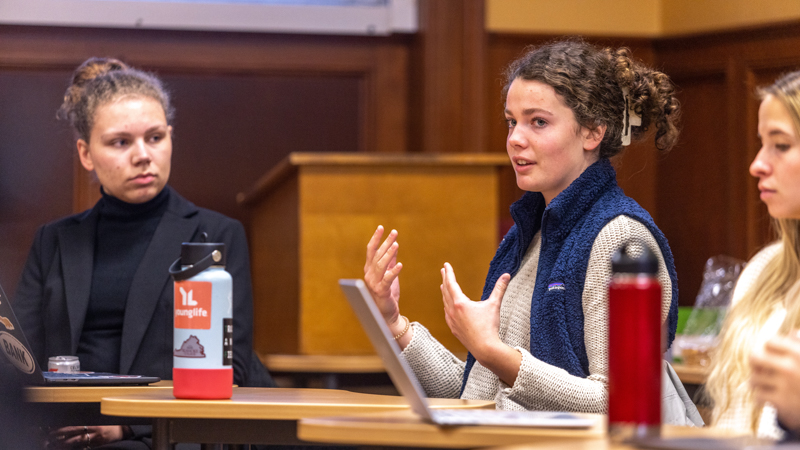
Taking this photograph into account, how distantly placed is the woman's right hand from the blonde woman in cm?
57

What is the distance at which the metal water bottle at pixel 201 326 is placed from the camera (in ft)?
4.32

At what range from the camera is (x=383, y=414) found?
1155 mm

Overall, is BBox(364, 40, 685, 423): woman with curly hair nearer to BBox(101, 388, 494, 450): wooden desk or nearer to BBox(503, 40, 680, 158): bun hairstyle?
BBox(503, 40, 680, 158): bun hairstyle

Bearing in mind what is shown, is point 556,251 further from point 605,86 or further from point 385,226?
point 385,226

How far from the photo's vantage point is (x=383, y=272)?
5.43ft

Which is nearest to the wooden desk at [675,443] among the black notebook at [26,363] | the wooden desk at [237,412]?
the wooden desk at [237,412]

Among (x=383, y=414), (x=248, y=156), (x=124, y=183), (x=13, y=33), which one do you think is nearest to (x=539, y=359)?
(x=383, y=414)

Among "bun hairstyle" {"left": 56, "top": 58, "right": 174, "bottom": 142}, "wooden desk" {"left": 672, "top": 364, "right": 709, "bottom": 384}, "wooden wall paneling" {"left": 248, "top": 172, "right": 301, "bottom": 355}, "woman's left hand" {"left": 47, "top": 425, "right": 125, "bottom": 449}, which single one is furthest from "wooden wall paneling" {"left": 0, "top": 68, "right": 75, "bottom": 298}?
"wooden desk" {"left": 672, "top": 364, "right": 709, "bottom": 384}

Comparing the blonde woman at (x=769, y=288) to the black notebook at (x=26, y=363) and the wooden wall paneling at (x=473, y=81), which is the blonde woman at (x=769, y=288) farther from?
the wooden wall paneling at (x=473, y=81)

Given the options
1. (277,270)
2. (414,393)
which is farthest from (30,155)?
(414,393)

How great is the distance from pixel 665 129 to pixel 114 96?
128 cm

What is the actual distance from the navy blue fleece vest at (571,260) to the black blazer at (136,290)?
0.65m

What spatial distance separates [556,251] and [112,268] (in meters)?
1.06

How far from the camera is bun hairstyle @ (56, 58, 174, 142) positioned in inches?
89.7
